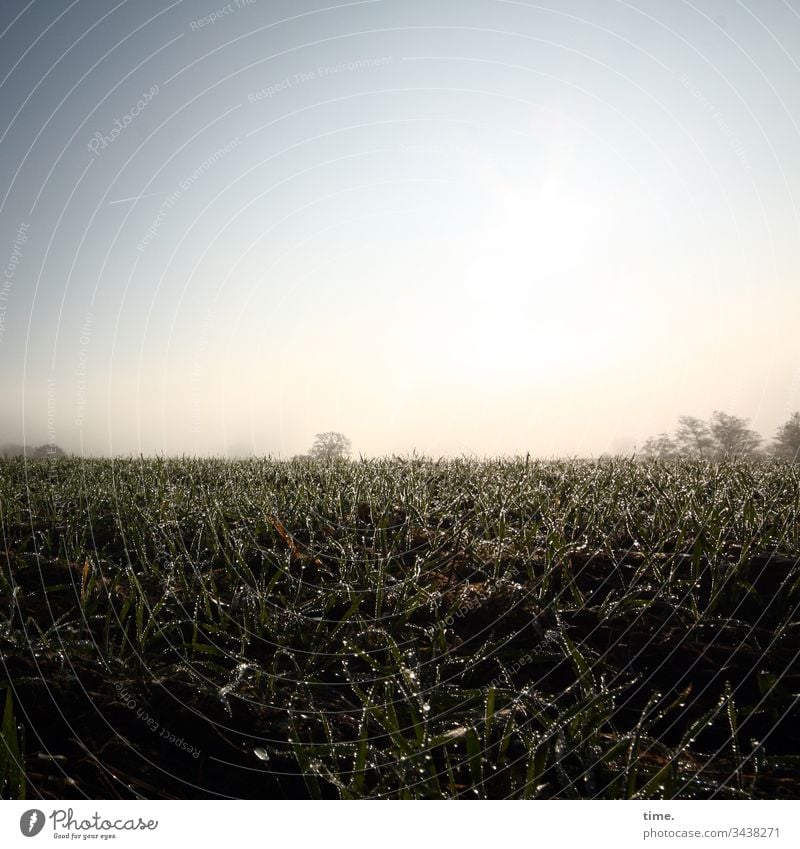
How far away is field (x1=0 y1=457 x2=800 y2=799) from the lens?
170cm

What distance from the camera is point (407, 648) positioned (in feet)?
7.46

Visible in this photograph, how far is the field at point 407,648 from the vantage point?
170cm
